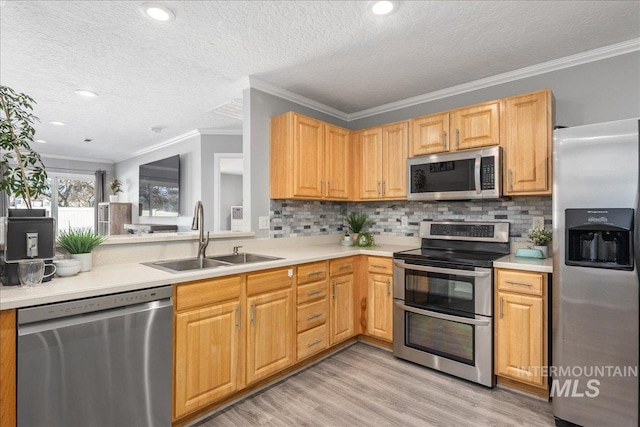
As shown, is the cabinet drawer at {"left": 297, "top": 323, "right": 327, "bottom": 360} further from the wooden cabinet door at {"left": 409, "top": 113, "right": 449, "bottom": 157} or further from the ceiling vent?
the ceiling vent

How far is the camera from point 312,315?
2.63m

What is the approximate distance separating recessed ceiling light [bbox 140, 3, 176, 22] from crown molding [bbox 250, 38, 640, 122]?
1.00 m

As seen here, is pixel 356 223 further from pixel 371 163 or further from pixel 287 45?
pixel 287 45

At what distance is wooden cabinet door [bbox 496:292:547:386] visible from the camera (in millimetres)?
2158

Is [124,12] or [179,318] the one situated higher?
[124,12]

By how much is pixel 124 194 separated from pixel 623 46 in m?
7.91

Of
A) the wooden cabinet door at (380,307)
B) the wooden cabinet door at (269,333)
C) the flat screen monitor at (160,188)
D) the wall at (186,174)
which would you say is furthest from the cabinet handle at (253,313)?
the flat screen monitor at (160,188)

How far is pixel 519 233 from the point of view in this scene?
279 centimetres

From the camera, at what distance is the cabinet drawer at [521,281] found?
7.08 ft

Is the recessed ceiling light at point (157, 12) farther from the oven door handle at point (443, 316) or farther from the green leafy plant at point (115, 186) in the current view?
Result: the green leafy plant at point (115, 186)

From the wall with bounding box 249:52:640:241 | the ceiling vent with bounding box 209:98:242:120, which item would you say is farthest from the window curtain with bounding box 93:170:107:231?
the wall with bounding box 249:52:640:241

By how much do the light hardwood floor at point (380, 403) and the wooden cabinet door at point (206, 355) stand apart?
21cm

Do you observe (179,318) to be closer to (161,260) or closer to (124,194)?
(161,260)

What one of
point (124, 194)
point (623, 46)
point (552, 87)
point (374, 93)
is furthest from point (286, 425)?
point (124, 194)
